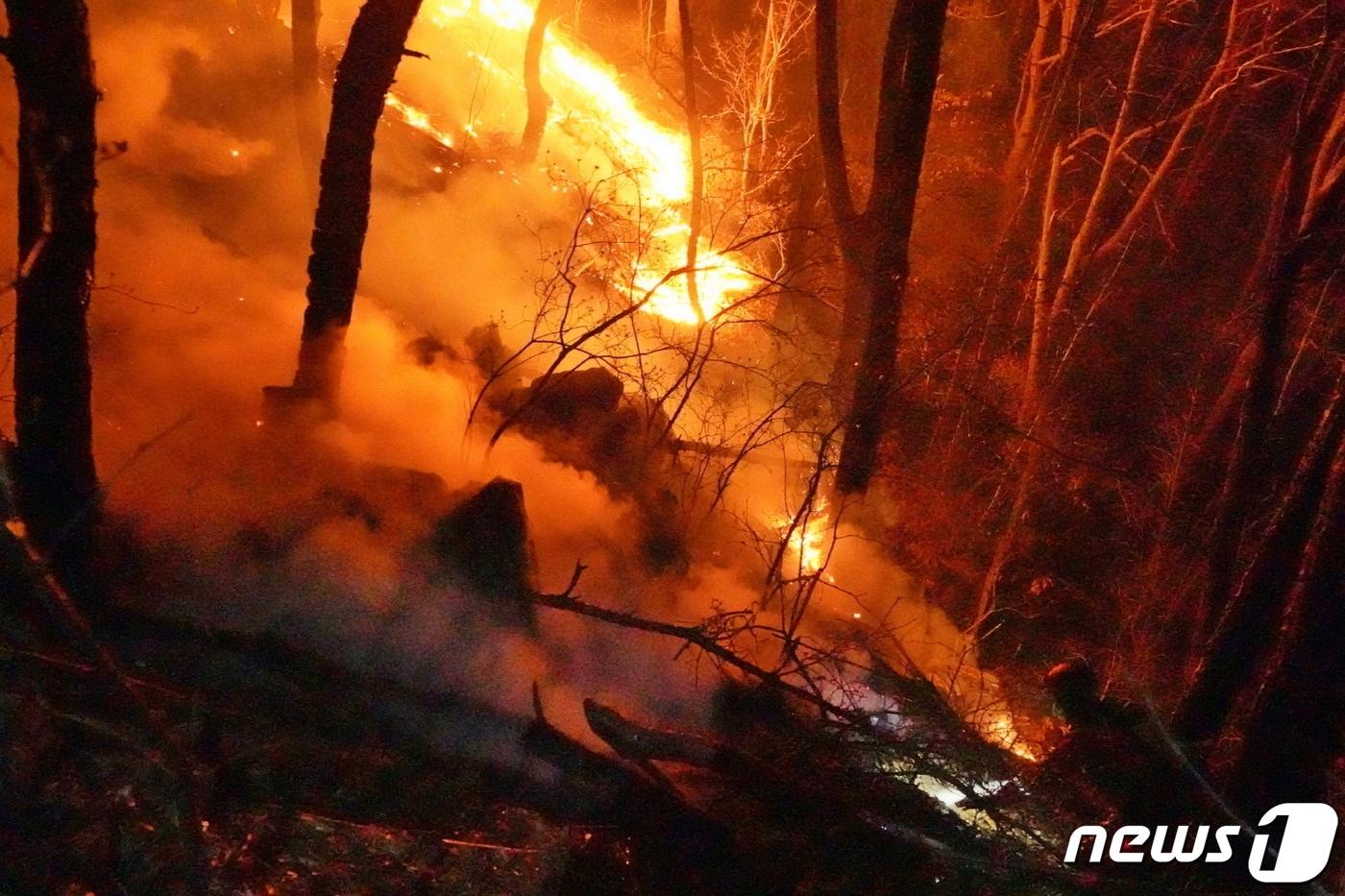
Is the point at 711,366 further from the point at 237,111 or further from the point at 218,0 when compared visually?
the point at 218,0

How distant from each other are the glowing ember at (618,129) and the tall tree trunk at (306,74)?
5990mm

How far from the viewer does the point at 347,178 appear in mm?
6637

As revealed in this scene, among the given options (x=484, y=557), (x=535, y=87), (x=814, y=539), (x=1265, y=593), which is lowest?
(x=484, y=557)

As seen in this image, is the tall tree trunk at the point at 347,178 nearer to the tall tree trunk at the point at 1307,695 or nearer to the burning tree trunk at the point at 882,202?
the burning tree trunk at the point at 882,202

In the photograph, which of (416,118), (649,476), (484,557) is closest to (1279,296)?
(649,476)

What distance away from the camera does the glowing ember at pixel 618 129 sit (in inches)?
720

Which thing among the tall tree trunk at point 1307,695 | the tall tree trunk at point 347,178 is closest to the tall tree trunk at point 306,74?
the tall tree trunk at point 347,178

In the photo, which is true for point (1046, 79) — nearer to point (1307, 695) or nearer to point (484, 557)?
point (1307, 695)

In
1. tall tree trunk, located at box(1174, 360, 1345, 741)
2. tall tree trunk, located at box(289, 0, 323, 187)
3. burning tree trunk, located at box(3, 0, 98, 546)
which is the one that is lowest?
burning tree trunk, located at box(3, 0, 98, 546)

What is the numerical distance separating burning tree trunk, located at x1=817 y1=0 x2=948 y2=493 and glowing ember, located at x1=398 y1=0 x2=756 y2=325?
737 centimetres

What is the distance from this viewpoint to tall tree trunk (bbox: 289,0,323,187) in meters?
12.1

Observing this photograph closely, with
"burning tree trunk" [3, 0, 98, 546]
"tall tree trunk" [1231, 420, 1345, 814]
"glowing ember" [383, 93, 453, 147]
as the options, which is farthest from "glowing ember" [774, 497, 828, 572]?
"glowing ember" [383, 93, 453, 147]

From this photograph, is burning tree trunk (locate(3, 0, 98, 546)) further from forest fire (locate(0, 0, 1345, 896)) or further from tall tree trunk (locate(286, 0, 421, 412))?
tall tree trunk (locate(286, 0, 421, 412))

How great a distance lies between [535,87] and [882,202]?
11191mm
